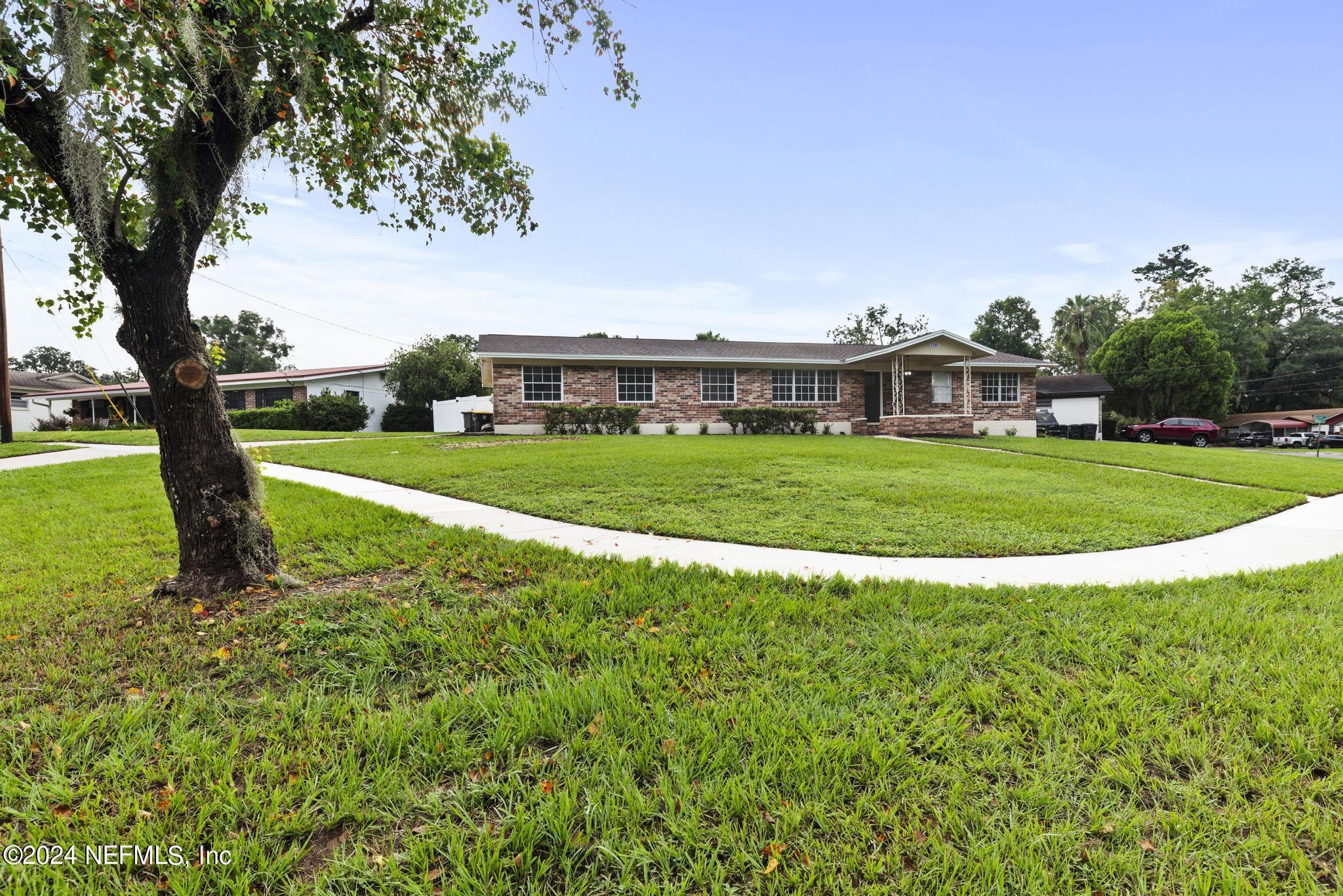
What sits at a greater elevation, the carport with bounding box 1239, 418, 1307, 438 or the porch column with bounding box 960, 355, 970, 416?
the porch column with bounding box 960, 355, 970, 416

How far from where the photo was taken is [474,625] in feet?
10.1

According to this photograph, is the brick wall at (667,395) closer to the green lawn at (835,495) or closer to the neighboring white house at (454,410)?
the neighboring white house at (454,410)

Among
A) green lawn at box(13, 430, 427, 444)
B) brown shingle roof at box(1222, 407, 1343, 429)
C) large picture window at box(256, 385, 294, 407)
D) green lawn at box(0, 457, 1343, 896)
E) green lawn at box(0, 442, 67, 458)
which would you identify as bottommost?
green lawn at box(0, 457, 1343, 896)

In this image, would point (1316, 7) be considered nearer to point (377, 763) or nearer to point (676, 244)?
point (377, 763)

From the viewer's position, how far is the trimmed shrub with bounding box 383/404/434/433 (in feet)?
93.8

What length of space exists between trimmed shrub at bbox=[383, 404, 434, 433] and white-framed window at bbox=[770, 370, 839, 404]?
58.6ft

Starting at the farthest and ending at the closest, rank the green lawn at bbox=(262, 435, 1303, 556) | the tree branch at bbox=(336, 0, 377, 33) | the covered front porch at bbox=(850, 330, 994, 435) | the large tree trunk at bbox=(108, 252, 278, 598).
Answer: the covered front porch at bbox=(850, 330, 994, 435) < the green lawn at bbox=(262, 435, 1303, 556) < the tree branch at bbox=(336, 0, 377, 33) < the large tree trunk at bbox=(108, 252, 278, 598)

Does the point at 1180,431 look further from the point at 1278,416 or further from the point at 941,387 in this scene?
the point at 1278,416

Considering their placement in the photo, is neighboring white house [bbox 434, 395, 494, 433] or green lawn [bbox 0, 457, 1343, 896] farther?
neighboring white house [bbox 434, 395, 494, 433]

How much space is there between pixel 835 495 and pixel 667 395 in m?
13.7

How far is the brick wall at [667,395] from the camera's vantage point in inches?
762

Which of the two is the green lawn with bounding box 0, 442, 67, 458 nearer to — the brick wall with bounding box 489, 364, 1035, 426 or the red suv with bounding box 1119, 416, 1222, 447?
the brick wall with bounding box 489, 364, 1035, 426

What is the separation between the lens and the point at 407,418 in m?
28.6

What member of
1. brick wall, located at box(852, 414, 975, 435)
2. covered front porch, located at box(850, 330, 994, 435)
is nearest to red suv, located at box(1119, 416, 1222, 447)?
covered front porch, located at box(850, 330, 994, 435)
